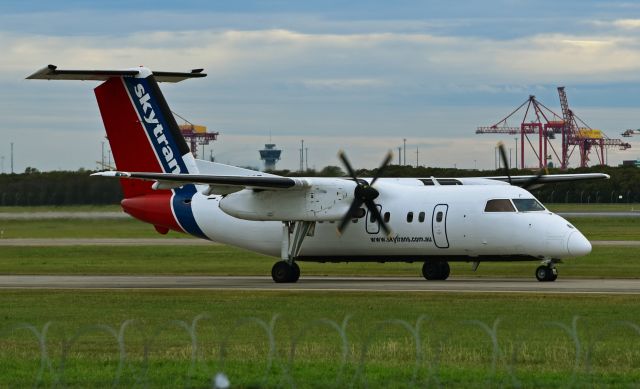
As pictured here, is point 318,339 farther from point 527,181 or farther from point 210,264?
point 210,264

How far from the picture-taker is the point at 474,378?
1638 centimetres

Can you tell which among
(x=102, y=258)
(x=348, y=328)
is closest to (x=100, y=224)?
(x=102, y=258)

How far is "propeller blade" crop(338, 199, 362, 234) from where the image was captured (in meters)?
35.0

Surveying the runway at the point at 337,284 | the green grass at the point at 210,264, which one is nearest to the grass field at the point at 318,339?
the runway at the point at 337,284

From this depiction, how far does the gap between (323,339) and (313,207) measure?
48.6ft

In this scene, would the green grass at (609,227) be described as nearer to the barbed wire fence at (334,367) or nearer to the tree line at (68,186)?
the tree line at (68,186)

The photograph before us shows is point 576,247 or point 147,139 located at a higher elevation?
point 147,139

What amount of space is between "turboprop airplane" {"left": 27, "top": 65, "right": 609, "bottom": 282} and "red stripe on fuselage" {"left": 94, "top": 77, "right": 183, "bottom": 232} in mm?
33

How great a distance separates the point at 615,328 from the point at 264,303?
29.9 ft

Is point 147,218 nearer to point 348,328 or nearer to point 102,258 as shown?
point 102,258

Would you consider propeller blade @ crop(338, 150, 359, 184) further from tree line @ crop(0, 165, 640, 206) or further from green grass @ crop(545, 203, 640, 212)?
green grass @ crop(545, 203, 640, 212)

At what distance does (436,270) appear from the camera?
37.8m

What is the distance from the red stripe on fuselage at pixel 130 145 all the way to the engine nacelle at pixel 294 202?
3141 mm

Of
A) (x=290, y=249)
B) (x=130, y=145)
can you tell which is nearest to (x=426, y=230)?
(x=290, y=249)
